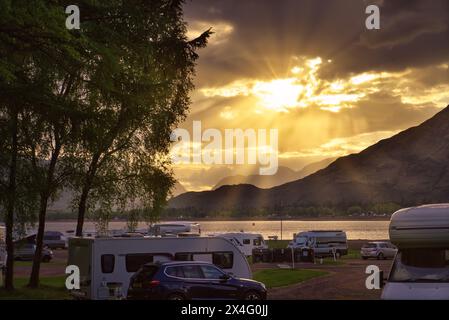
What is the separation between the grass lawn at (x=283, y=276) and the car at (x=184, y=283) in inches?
593

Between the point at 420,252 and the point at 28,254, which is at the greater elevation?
the point at 420,252

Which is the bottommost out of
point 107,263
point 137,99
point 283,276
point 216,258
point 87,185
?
point 283,276

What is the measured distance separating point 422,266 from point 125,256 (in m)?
13.4

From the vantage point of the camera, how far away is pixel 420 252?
20359 mm

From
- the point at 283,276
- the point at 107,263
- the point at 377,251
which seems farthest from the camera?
the point at 377,251

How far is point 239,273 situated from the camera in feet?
101

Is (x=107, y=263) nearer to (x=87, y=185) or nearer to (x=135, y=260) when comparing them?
(x=135, y=260)

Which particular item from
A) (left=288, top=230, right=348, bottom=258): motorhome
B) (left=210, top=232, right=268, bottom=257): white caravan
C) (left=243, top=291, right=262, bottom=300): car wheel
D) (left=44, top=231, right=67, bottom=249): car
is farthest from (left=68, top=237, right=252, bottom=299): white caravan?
(left=44, top=231, right=67, bottom=249): car

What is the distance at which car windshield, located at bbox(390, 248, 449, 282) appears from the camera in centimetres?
1977

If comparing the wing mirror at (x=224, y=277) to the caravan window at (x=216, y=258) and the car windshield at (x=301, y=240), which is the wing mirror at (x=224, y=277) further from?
the car windshield at (x=301, y=240)

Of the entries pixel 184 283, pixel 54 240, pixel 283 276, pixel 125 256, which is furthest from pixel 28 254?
pixel 184 283

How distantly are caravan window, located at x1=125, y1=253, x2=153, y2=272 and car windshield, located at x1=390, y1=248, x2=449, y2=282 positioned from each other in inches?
476

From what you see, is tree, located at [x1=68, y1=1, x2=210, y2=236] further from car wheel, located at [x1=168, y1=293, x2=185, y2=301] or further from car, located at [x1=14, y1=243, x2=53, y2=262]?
car, located at [x1=14, y1=243, x2=53, y2=262]
